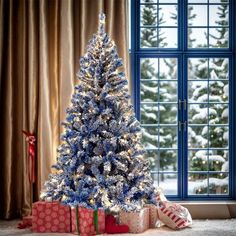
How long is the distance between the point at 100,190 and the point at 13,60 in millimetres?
1806

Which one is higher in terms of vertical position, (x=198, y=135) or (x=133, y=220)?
(x=198, y=135)

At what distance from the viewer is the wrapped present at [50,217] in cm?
450

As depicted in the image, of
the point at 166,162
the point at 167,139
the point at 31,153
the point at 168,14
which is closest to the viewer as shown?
the point at 31,153

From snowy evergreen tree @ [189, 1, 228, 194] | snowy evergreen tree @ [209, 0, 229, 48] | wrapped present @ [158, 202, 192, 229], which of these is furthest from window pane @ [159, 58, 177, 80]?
wrapped present @ [158, 202, 192, 229]

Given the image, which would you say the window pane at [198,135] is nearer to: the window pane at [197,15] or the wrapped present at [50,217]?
the window pane at [197,15]

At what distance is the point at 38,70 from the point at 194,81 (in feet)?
5.57

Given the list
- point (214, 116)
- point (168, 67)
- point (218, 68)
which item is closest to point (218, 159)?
point (214, 116)

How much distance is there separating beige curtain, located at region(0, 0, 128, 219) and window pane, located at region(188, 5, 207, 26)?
2.49 ft

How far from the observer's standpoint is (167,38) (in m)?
5.41

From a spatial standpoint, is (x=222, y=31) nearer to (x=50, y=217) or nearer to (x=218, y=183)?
(x=218, y=183)

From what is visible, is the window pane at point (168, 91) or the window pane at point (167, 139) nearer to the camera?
the window pane at point (167, 139)

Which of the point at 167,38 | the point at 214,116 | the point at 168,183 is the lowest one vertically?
the point at 168,183

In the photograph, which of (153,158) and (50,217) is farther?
(153,158)

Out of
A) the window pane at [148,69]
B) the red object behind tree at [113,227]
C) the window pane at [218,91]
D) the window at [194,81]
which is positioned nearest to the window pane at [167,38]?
the window at [194,81]
